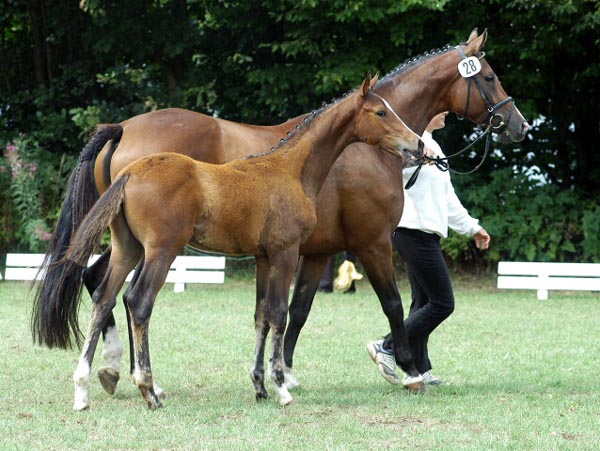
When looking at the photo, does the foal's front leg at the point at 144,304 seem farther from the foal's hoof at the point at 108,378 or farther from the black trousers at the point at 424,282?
the black trousers at the point at 424,282

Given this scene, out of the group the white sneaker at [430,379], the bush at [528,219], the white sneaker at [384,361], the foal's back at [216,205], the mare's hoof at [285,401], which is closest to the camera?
the foal's back at [216,205]

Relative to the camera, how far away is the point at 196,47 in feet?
56.5

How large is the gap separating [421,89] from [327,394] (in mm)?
2512

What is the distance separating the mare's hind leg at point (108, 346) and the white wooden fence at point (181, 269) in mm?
7214

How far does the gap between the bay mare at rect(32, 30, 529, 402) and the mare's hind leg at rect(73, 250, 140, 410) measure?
54cm

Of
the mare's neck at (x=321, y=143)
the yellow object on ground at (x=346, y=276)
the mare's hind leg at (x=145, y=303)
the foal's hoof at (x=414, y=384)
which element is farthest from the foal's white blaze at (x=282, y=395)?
the yellow object on ground at (x=346, y=276)

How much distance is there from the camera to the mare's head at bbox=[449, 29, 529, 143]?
24.7 ft

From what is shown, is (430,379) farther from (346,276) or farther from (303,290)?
(346,276)

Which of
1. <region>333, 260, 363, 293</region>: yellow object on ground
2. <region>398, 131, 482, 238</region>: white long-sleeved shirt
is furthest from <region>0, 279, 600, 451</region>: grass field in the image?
<region>333, 260, 363, 293</region>: yellow object on ground

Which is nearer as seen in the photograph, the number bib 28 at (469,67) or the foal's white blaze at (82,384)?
the foal's white blaze at (82,384)

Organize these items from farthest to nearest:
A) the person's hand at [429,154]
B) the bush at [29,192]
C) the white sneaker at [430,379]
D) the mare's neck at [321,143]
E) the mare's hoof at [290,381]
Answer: the bush at [29,192] → the white sneaker at [430,379] → the mare's hoof at [290,381] → the person's hand at [429,154] → the mare's neck at [321,143]

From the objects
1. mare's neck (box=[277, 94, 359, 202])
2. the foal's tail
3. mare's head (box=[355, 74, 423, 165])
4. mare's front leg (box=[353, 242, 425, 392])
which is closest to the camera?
mare's head (box=[355, 74, 423, 165])

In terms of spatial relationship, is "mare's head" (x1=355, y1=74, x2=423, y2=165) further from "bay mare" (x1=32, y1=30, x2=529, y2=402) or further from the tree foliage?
the tree foliage

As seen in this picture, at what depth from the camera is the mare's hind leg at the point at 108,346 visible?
6.59 m
